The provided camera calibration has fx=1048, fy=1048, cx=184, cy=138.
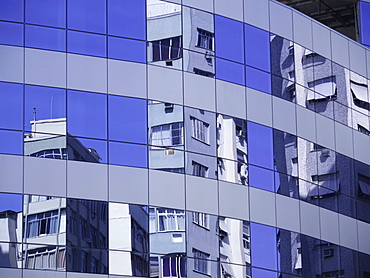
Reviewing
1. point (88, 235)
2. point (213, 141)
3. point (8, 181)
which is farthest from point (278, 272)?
point (8, 181)

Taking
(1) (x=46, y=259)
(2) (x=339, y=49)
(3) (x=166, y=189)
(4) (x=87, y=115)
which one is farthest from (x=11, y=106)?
(2) (x=339, y=49)

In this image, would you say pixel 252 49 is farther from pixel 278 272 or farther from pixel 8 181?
pixel 8 181

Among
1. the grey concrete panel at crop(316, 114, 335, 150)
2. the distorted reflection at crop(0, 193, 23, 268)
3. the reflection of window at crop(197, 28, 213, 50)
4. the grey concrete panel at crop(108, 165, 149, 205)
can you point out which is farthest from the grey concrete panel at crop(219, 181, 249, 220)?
the distorted reflection at crop(0, 193, 23, 268)

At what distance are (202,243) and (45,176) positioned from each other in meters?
5.79

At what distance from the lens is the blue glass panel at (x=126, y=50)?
3531 centimetres

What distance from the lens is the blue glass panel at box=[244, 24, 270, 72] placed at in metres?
38.1

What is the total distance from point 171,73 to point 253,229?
6.13 m

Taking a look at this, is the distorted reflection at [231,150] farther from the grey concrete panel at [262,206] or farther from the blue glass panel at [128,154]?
the blue glass panel at [128,154]

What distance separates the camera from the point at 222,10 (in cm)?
3772

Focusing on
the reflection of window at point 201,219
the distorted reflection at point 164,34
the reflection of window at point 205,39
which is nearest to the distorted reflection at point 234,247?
the reflection of window at point 201,219

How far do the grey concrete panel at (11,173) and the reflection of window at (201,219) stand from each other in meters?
6.04

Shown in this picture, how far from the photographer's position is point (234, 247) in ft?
117

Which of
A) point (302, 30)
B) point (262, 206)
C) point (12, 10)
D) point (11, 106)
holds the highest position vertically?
point (302, 30)

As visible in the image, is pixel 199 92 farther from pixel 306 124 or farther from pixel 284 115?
pixel 306 124
